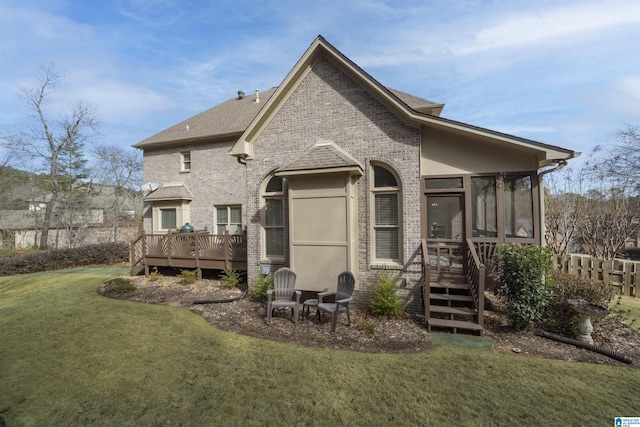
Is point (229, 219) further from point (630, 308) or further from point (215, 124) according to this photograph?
point (630, 308)

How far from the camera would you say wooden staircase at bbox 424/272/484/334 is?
617cm

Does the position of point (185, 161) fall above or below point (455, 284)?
above

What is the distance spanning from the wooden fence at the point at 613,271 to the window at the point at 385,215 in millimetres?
6326

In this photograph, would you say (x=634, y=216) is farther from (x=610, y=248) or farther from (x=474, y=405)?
(x=474, y=405)

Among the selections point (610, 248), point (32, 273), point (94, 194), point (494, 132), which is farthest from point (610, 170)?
point (94, 194)

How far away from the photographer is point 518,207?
7152 millimetres

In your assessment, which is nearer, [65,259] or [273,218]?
[273,218]

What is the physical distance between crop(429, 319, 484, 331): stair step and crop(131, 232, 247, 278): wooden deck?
21.8 ft

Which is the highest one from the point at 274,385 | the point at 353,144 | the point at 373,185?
the point at 353,144

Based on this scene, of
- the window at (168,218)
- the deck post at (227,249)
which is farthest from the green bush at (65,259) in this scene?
the deck post at (227,249)

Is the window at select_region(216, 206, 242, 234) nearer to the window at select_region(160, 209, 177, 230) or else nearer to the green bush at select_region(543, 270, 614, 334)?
the window at select_region(160, 209, 177, 230)

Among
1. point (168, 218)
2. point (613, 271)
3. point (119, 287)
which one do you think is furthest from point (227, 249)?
point (613, 271)

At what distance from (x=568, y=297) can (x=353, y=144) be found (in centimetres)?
599

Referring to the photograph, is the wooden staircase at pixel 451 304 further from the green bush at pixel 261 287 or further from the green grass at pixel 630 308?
the green bush at pixel 261 287
